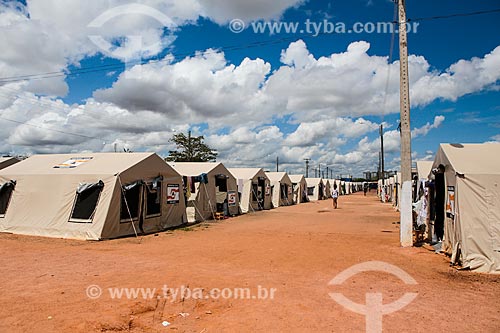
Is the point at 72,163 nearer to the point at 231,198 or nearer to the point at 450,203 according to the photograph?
the point at 231,198

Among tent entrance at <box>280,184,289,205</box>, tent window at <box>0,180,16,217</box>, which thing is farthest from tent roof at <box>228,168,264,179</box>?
tent window at <box>0,180,16,217</box>

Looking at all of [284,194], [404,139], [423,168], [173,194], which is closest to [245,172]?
[284,194]

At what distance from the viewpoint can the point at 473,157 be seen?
8.79 meters

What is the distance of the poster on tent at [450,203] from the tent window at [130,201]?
31.3ft

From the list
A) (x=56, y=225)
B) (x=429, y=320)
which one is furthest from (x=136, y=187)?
(x=429, y=320)

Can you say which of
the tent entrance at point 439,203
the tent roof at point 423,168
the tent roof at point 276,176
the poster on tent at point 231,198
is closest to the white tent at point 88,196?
the poster on tent at point 231,198

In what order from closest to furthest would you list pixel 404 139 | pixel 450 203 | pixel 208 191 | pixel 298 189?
pixel 450 203
pixel 404 139
pixel 208 191
pixel 298 189

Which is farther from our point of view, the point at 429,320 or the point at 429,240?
the point at 429,240

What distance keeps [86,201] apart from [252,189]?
13176 millimetres

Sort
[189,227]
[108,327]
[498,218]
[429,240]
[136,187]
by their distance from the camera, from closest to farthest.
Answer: [108,327]
[498,218]
[429,240]
[136,187]
[189,227]

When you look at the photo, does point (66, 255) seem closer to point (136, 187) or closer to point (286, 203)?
point (136, 187)

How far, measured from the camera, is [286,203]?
3097cm

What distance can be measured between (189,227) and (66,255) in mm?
6475

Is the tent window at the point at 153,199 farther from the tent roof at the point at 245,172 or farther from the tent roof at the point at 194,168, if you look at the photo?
the tent roof at the point at 245,172
